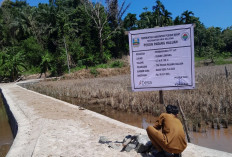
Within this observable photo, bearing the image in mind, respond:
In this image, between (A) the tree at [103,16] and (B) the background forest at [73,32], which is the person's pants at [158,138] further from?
(A) the tree at [103,16]

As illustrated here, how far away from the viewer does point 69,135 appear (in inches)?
178

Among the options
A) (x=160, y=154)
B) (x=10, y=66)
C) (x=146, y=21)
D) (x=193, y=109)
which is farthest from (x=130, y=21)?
(x=160, y=154)

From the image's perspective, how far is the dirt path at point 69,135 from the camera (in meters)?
3.53

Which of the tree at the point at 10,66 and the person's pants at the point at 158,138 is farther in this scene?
the tree at the point at 10,66

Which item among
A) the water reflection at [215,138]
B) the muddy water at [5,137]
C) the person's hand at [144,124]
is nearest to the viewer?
the water reflection at [215,138]

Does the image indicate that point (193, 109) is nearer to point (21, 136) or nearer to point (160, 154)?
point (160, 154)

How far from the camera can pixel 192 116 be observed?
6176 millimetres

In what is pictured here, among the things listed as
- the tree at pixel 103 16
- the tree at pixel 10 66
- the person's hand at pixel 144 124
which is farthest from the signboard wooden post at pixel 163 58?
the tree at pixel 103 16

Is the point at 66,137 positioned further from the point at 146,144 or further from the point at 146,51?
the point at 146,51

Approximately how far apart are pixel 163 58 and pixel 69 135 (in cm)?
262

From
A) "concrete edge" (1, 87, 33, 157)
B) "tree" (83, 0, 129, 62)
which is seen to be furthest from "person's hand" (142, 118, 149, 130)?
"tree" (83, 0, 129, 62)

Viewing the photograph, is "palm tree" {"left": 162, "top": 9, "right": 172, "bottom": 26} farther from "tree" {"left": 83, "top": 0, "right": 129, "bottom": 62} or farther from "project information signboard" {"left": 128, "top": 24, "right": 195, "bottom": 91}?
"project information signboard" {"left": 128, "top": 24, "right": 195, "bottom": 91}

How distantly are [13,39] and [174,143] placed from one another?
38377 millimetres

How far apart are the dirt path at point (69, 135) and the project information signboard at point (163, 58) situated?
119 centimetres
